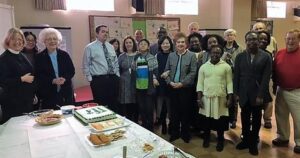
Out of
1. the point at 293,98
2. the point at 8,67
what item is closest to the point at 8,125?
the point at 8,67

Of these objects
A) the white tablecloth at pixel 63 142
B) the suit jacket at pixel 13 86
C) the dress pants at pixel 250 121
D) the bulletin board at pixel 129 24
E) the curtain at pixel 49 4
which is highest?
the curtain at pixel 49 4

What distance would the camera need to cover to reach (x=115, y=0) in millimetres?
5688

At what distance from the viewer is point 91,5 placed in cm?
551

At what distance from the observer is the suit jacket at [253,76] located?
2.89 metres

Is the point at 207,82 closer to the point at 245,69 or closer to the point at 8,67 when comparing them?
the point at 245,69

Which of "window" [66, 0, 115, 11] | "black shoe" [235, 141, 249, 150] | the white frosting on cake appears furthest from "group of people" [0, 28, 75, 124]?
"window" [66, 0, 115, 11]

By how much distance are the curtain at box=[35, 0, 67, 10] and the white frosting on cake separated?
3.31 metres

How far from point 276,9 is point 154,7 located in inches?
170

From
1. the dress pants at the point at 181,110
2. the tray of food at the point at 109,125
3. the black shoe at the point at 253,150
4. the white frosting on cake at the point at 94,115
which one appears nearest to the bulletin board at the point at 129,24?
the dress pants at the point at 181,110

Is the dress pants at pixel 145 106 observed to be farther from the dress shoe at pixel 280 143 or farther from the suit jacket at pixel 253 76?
the dress shoe at pixel 280 143

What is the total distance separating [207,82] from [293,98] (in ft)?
3.39

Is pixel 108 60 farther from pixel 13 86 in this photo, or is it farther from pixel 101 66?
pixel 13 86

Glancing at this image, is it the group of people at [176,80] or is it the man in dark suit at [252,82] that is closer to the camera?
the group of people at [176,80]

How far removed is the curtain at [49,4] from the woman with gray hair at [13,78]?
8.24 feet
